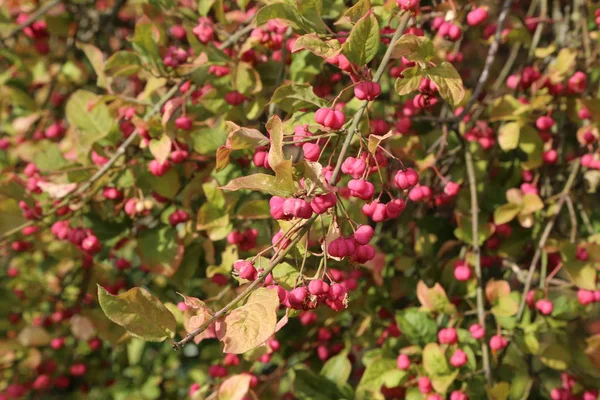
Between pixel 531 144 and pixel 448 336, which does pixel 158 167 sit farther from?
pixel 531 144

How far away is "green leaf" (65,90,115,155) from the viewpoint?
1.77 meters

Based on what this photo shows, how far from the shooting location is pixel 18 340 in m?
2.43

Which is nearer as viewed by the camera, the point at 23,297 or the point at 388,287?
the point at 388,287

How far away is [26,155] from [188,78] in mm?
787

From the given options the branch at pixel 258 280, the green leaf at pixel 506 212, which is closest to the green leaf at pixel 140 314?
the branch at pixel 258 280

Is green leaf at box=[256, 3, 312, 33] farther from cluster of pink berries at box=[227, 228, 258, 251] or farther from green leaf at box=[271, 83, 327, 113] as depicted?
cluster of pink berries at box=[227, 228, 258, 251]

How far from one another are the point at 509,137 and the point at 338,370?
0.81 metres

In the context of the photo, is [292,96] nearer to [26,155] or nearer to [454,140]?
[454,140]

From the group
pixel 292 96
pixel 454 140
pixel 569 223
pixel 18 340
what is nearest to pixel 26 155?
pixel 18 340

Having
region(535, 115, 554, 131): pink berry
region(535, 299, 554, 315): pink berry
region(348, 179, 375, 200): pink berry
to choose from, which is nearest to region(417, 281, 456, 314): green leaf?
region(535, 299, 554, 315): pink berry

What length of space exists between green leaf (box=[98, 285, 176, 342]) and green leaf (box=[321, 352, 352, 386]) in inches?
32.1

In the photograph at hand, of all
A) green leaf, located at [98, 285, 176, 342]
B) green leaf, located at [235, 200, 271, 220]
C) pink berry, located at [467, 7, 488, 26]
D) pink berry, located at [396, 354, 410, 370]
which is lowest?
pink berry, located at [396, 354, 410, 370]

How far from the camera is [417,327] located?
1665 mm

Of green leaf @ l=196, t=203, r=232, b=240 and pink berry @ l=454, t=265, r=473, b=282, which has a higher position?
green leaf @ l=196, t=203, r=232, b=240
